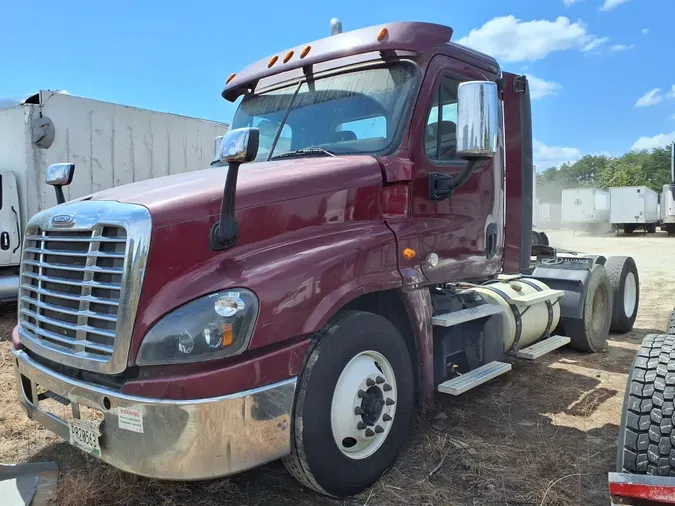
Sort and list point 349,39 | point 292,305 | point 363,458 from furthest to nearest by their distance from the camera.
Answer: point 349,39 < point 363,458 < point 292,305

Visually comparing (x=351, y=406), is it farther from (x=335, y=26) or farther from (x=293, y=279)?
(x=335, y=26)

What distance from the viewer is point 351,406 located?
2957 mm

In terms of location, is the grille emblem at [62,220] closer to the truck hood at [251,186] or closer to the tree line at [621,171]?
the truck hood at [251,186]

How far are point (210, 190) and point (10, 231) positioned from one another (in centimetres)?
701

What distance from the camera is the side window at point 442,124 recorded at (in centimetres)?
374

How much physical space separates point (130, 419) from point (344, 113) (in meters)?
2.26

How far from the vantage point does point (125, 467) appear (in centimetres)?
257

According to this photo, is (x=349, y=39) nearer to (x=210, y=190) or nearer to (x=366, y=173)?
(x=366, y=173)

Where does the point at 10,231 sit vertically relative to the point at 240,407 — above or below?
above

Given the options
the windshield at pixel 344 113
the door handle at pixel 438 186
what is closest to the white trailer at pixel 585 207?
the door handle at pixel 438 186

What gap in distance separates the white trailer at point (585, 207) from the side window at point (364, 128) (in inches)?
1256

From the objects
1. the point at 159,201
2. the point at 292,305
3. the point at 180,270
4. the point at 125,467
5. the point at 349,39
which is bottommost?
the point at 125,467

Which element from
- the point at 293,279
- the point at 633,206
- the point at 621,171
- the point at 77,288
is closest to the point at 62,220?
the point at 77,288

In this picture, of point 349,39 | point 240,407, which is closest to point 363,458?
point 240,407
